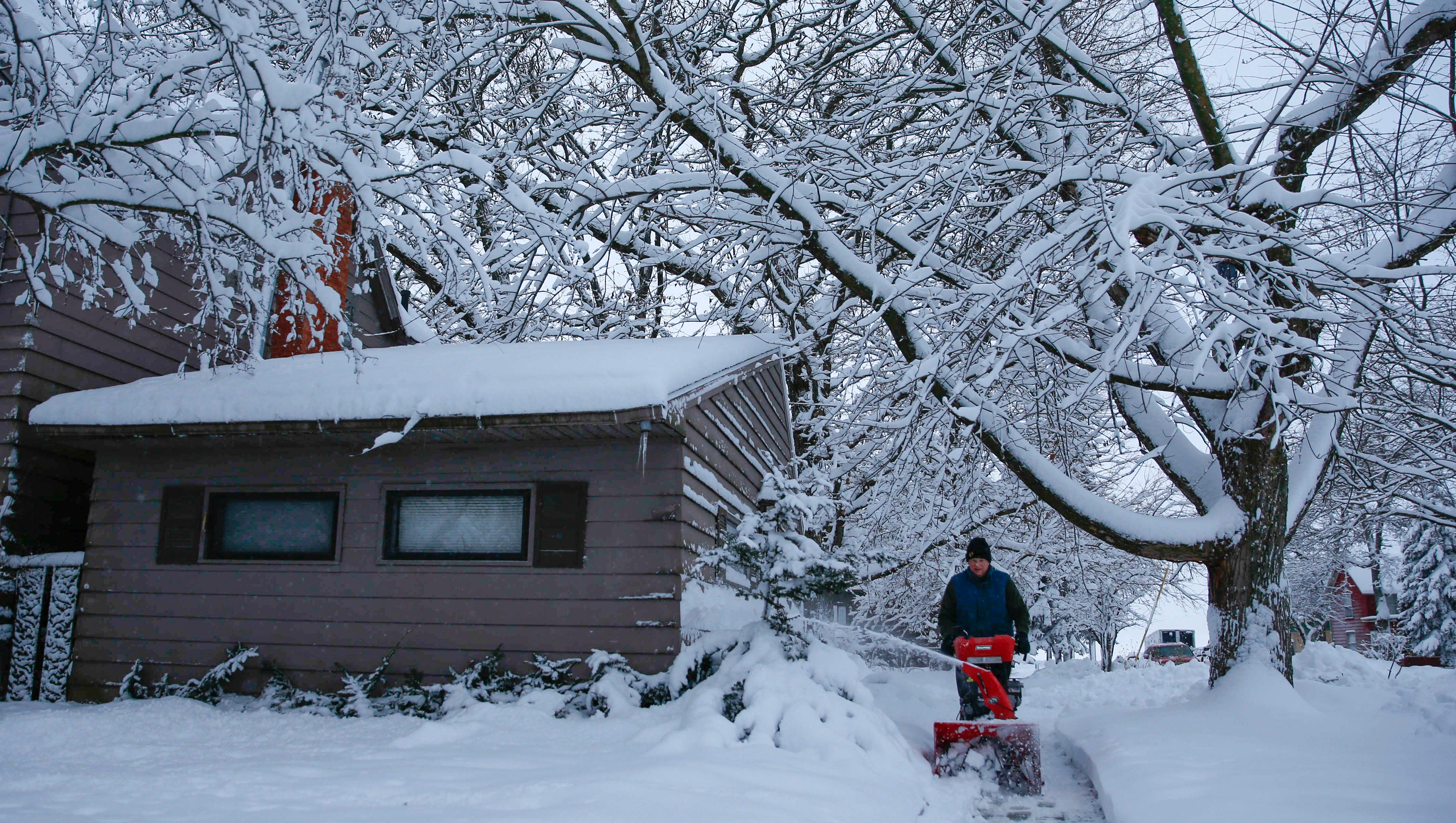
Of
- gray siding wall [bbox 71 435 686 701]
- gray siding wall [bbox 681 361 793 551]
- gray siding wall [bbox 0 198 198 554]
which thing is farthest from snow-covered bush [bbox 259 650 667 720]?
Result: gray siding wall [bbox 0 198 198 554]

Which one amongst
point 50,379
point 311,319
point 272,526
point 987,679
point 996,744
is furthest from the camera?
point 311,319

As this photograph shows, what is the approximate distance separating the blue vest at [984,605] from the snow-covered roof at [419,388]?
2.51m

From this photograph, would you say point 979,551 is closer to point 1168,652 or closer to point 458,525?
point 458,525

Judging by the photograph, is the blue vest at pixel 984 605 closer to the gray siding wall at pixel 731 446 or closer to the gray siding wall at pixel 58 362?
the gray siding wall at pixel 731 446

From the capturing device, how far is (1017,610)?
22.1 ft

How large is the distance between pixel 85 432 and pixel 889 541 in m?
12.2

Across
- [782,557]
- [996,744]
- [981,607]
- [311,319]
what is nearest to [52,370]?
[311,319]

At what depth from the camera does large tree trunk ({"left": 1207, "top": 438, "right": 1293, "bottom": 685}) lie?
698 centimetres

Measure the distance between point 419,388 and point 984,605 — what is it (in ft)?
15.3

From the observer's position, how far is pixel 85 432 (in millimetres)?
7527

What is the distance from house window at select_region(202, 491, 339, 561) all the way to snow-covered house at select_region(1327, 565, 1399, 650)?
3714 centimetres

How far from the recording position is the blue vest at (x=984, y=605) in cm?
681

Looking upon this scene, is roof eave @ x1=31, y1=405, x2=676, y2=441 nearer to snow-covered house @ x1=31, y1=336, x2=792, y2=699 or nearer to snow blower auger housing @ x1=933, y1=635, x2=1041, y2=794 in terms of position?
snow-covered house @ x1=31, y1=336, x2=792, y2=699

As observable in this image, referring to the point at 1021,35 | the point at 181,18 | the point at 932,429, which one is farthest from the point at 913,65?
the point at 181,18
